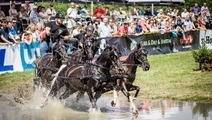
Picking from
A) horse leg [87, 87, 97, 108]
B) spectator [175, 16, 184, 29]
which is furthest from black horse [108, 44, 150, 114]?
spectator [175, 16, 184, 29]

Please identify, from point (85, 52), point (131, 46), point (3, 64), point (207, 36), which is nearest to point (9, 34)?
point (3, 64)

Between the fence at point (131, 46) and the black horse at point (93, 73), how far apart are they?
344 inches

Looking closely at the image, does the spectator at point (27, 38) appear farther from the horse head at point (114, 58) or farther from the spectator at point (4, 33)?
the horse head at point (114, 58)

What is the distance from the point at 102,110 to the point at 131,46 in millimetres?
14933

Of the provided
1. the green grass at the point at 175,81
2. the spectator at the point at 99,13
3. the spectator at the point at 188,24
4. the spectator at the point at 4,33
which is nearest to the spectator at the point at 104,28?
the spectator at the point at 99,13

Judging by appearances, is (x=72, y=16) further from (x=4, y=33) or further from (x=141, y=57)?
(x=141, y=57)

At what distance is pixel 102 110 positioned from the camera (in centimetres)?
1728

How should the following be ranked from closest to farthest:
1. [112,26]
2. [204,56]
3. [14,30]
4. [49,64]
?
[49,64] → [204,56] → [14,30] → [112,26]

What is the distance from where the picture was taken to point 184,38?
37.4m

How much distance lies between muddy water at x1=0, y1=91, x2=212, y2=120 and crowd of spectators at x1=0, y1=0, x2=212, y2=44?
434 cm

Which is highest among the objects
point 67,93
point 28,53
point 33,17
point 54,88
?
point 33,17

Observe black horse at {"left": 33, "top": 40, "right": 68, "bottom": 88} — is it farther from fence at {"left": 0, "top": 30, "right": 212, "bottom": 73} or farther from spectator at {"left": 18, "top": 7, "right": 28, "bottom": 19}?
spectator at {"left": 18, "top": 7, "right": 28, "bottom": 19}

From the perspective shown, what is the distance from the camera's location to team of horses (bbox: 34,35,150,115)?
16.1 metres

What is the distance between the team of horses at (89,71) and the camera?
1611 cm
